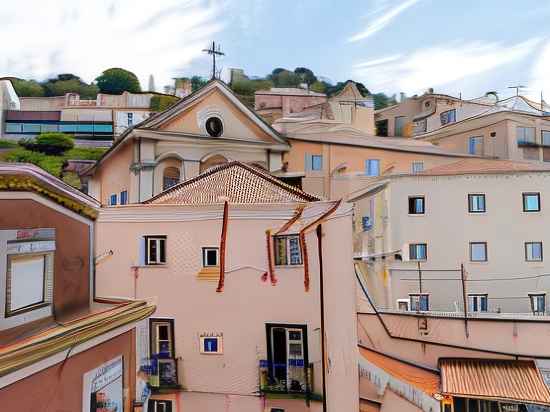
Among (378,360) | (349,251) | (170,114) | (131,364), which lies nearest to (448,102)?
(170,114)

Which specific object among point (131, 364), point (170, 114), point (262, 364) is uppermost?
point (170, 114)

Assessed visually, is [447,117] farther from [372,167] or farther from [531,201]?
[531,201]

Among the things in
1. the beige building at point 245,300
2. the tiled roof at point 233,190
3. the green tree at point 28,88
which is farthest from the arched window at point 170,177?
the green tree at point 28,88

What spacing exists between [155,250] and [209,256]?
1.40 metres

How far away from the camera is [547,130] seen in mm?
31266

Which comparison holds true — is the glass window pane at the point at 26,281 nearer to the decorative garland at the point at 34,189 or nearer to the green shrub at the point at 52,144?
the decorative garland at the point at 34,189

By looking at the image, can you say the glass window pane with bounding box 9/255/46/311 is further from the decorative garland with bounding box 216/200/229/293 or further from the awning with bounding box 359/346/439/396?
the awning with bounding box 359/346/439/396

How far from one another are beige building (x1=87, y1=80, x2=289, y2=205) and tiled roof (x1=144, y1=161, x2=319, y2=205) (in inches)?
281

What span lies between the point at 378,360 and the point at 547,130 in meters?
21.7

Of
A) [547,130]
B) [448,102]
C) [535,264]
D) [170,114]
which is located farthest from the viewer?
[448,102]

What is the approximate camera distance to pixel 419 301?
67.5ft

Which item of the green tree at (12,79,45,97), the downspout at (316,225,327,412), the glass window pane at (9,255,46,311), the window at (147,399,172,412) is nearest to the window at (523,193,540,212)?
the downspout at (316,225,327,412)

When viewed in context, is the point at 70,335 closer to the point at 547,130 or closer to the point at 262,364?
the point at 262,364

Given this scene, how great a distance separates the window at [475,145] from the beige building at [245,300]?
2166cm
